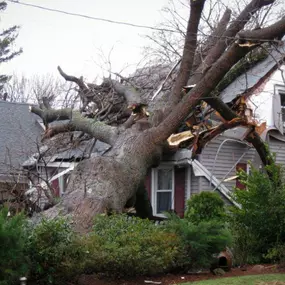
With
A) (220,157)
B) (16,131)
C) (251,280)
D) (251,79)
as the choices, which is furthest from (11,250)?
(16,131)

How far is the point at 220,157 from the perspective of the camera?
15867 mm

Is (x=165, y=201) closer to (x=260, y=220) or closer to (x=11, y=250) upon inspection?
(x=260, y=220)

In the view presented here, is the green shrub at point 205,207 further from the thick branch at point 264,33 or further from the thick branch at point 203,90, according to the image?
the thick branch at point 264,33

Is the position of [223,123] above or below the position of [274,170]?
above

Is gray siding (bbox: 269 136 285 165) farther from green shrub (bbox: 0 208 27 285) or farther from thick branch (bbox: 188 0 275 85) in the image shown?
green shrub (bbox: 0 208 27 285)

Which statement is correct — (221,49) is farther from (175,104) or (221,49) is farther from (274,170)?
(274,170)

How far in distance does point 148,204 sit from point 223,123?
2852 mm

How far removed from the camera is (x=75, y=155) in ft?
51.9

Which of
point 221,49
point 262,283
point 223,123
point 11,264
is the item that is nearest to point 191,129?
point 223,123

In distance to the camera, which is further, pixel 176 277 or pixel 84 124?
pixel 84 124

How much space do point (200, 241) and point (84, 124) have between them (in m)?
6.51

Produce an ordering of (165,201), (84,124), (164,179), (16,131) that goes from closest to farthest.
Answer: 1. (84,124)
2. (165,201)
3. (164,179)
4. (16,131)

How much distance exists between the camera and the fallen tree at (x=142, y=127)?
9.78 meters

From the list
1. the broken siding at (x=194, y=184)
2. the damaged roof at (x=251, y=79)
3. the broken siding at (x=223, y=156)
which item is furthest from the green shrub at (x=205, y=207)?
the damaged roof at (x=251, y=79)
